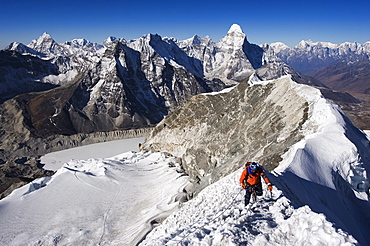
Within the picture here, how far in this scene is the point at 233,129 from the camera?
96.4ft

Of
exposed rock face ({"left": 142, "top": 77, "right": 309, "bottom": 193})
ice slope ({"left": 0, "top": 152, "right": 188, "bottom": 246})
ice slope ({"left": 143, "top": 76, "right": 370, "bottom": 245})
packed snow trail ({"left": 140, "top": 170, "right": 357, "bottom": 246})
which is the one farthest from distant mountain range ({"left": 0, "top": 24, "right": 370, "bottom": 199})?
packed snow trail ({"left": 140, "top": 170, "right": 357, "bottom": 246})

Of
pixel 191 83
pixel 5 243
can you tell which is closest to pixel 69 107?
pixel 191 83

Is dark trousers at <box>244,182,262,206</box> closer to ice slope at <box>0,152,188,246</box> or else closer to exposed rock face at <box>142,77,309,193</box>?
exposed rock face at <box>142,77,309,193</box>

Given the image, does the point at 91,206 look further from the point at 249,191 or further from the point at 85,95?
the point at 85,95

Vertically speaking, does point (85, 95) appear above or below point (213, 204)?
above

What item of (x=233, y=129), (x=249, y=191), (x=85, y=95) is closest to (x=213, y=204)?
(x=249, y=191)

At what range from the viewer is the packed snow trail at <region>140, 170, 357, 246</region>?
6.99 meters

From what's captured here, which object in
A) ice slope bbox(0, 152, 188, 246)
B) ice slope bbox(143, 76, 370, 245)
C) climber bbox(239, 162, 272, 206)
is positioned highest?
climber bbox(239, 162, 272, 206)

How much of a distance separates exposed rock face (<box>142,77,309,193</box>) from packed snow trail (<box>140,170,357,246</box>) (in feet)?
21.1

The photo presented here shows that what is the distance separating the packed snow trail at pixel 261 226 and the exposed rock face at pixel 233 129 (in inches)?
253

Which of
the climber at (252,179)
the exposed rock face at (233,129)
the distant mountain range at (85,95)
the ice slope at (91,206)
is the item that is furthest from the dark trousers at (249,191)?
the distant mountain range at (85,95)

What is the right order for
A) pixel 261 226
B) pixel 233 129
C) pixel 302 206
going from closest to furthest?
pixel 261 226 < pixel 302 206 < pixel 233 129

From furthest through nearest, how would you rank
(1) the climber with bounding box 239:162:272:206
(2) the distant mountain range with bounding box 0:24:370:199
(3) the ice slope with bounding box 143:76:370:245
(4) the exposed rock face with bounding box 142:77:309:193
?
1. (2) the distant mountain range with bounding box 0:24:370:199
2. (4) the exposed rock face with bounding box 142:77:309:193
3. (1) the climber with bounding box 239:162:272:206
4. (3) the ice slope with bounding box 143:76:370:245

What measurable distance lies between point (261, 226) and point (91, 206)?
58.9ft
